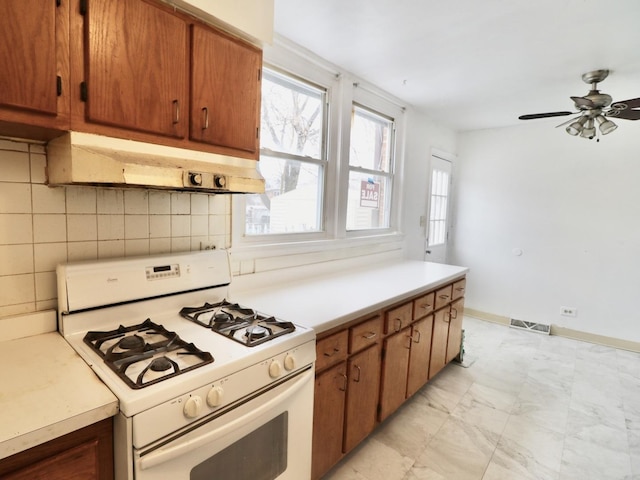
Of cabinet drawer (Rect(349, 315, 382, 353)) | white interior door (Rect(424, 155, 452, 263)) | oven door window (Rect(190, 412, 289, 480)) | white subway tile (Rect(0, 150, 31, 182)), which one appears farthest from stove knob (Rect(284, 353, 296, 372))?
white interior door (Rect(424, 155, 452, 263))

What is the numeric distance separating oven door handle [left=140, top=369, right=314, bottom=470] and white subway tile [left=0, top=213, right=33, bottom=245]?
34.8 inches

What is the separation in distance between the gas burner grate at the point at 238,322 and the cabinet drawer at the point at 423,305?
1135 millimetres

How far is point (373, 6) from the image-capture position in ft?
5.72

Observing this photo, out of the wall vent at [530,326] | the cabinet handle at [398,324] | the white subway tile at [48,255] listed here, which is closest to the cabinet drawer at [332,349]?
the cabinet handle at [398,324]

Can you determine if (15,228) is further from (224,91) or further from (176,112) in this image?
(224,91)

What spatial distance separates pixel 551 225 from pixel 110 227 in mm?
4296

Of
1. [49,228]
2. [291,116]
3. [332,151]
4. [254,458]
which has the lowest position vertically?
[254,458]

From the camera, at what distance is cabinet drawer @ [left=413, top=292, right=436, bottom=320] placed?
88.6 inches

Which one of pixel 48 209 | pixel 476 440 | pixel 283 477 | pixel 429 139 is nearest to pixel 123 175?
pixel 48 209

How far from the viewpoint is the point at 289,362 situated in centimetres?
127

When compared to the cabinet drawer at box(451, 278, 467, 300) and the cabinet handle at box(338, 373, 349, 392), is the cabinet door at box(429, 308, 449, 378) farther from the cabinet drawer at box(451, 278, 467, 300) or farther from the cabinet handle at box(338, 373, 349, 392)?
the cabinet handle at box(338, 373, 349, 392)

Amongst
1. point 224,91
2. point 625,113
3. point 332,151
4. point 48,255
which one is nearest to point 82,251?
point 48,255

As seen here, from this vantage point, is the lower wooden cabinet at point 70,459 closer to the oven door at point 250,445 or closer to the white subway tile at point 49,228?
the oven door at point 250,445

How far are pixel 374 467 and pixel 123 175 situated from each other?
6.26ft
